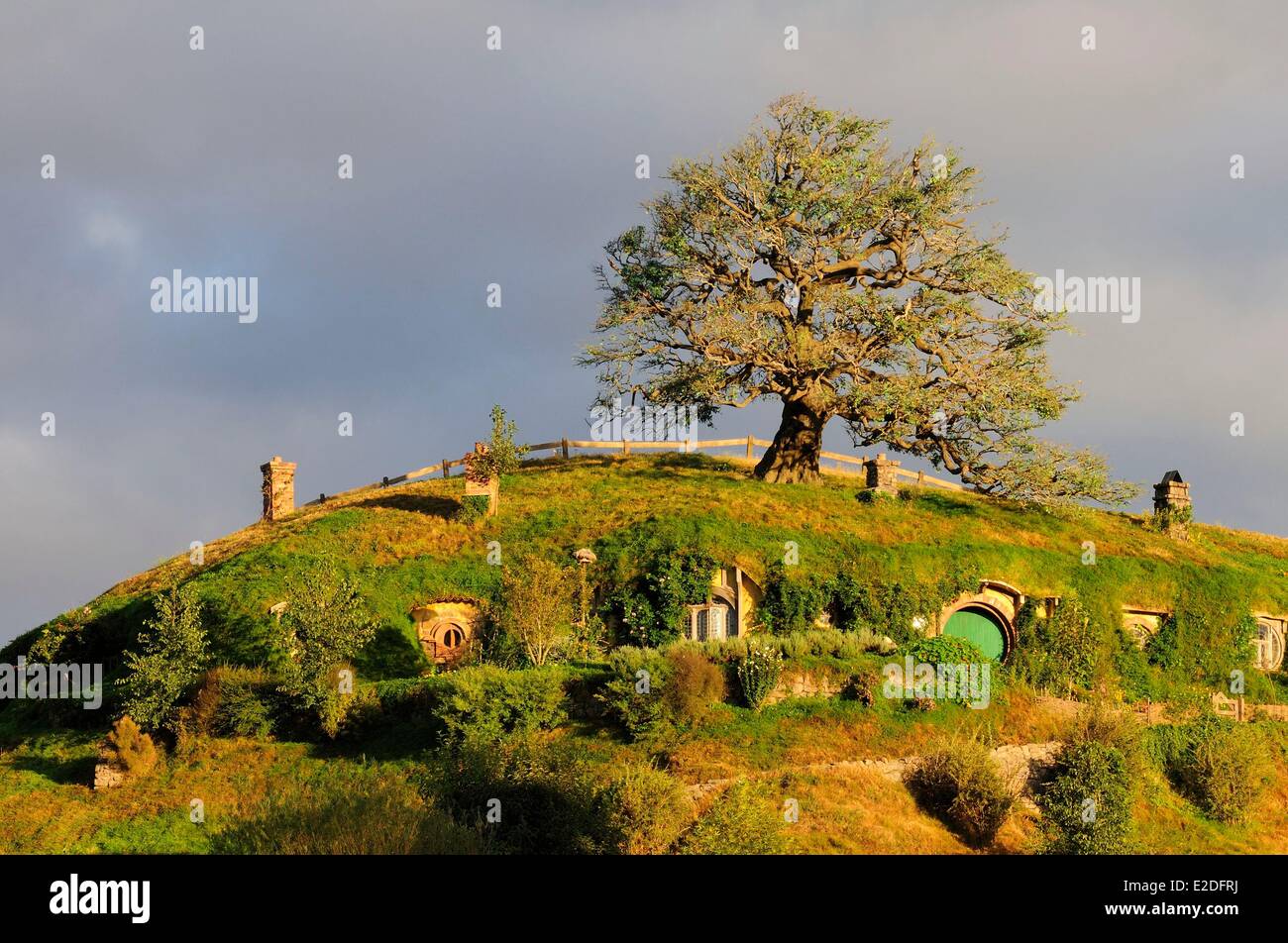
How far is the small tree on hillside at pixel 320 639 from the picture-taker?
2972 centimetres

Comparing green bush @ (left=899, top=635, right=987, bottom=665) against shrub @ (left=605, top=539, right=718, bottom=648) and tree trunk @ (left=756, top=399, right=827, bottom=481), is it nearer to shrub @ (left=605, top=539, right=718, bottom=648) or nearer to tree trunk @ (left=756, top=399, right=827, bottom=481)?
shrub @ (left=605, top=539, right=718, bottom=648)

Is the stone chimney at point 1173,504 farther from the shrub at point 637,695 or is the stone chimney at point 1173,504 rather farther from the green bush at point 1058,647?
the shrub at point 637,695

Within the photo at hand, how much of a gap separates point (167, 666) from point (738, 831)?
1621 cm

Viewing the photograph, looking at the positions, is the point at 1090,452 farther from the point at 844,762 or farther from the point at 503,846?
the point at 503,846

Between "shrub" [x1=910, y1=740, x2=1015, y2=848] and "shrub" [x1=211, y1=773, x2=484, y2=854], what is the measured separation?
404 inches

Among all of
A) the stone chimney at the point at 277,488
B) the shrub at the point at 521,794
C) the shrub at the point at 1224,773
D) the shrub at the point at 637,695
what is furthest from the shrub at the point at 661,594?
the stone chimney at the point at 277,488

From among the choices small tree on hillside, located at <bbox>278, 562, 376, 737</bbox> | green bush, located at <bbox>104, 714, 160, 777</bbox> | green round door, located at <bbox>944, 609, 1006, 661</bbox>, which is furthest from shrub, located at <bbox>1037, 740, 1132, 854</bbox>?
green bush, located at <bbox>104, 714, 160, 777</bbox>

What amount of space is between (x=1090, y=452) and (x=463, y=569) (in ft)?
76.9

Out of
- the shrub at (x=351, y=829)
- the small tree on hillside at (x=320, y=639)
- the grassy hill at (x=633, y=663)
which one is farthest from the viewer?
the small tree on hillside at (x=320, y=639)

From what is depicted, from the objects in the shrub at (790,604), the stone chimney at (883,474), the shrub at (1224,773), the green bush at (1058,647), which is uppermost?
the stone chimney at (883,474)

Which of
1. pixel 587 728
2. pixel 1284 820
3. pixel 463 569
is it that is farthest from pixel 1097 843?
pixel 463 569

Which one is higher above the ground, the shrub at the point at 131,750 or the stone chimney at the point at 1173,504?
the stone chimney at the point at 1173,504

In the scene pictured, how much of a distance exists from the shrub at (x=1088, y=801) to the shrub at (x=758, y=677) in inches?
253

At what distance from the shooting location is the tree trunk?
4753 cm
